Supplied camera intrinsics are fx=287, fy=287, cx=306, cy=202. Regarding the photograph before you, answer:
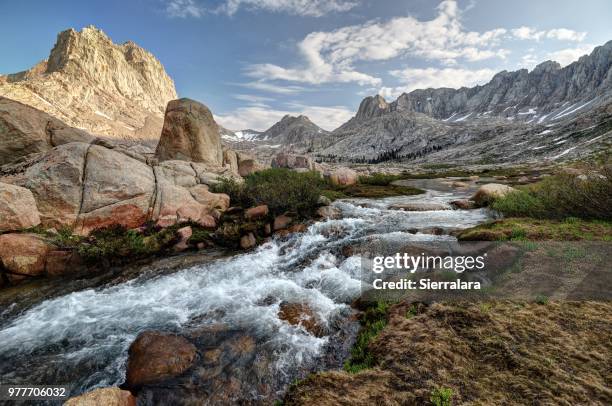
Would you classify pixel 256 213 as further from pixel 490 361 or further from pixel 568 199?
pixel 568 199

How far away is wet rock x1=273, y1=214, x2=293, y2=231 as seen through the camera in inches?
711

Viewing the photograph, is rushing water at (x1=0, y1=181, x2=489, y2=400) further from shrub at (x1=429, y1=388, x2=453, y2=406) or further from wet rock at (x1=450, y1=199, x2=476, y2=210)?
wet rock at (x1=450, y1=199, x2=476, y2=210)

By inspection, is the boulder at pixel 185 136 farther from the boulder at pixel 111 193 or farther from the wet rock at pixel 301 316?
the wet rock at pixel 301 316

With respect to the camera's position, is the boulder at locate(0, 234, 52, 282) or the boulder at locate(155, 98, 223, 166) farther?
the boulder at locate(155, 98, 223, 166)

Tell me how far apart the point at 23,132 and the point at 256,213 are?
55.4 feet

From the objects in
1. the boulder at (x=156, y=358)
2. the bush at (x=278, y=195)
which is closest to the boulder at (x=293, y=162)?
the bush at (x=278, y=195)

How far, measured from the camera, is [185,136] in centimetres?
2975

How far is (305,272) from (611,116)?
166 m

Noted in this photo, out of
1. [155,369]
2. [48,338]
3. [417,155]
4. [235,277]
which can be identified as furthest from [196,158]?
[417,155]

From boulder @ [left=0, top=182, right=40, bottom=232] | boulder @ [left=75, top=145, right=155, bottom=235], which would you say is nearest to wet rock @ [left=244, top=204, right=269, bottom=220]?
boulder @ [left=75, top=145, right=155, bottom=235]

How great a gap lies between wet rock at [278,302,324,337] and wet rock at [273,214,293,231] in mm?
8258

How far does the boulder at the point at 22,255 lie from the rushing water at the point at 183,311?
2595 millimetres

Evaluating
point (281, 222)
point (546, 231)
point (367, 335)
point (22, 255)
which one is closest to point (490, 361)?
point (367, 335)

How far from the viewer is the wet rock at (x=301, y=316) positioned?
8.56m
